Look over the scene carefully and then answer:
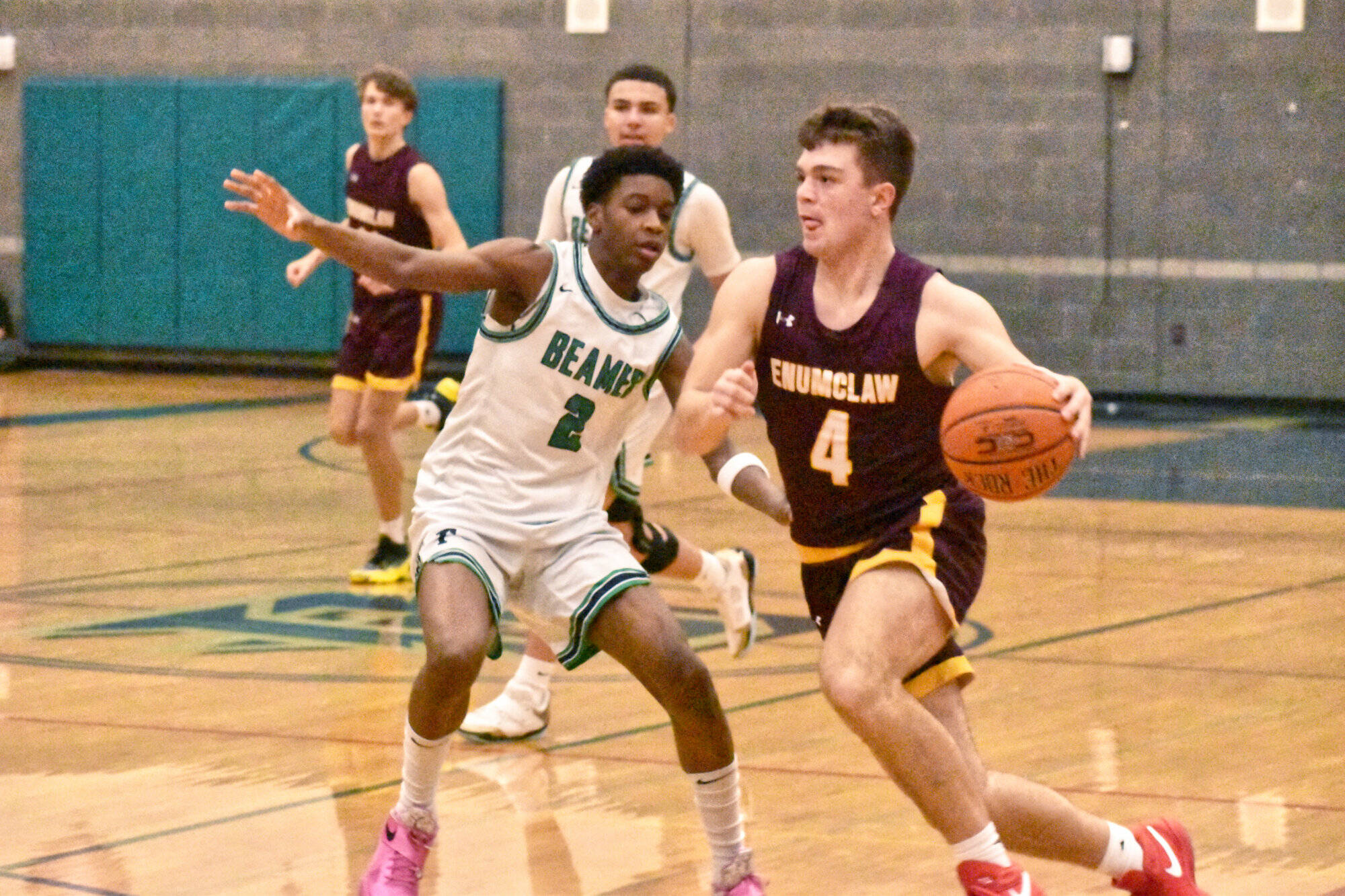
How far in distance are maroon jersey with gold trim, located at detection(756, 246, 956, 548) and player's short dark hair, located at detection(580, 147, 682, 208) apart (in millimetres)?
626

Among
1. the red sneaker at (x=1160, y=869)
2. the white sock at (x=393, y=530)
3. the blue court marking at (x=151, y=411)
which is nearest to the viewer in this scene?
the red sneaker at (x=1160, y=869)

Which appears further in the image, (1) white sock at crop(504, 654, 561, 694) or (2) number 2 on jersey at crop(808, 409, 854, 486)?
(1) white sock at crop(504, 654, 561, 694)

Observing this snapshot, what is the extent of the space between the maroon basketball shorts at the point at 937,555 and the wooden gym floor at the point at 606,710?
547mm

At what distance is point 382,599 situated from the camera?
25.4ft

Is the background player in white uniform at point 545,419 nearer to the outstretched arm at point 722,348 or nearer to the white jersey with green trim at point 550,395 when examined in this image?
the white jersey with green trim at point 550,395

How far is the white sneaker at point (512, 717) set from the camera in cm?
564

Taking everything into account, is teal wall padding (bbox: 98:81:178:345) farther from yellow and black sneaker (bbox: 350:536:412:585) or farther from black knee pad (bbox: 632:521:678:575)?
black knee pad (bbox: 632:521:678:575)

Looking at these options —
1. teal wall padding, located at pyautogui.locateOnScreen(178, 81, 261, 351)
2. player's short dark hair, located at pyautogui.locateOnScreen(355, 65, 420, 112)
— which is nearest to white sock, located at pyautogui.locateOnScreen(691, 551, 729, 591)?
player's short dark hair, located at pyautogui.locateOnScreen(355, 65, 420, 112)

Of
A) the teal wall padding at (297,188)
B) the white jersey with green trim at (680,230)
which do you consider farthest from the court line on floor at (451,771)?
the teal wall padding at (297,188)

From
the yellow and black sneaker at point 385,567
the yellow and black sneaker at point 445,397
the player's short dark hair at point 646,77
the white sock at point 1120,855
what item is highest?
the player's short dark hair at point 646,77

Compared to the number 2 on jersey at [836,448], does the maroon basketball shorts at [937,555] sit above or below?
below

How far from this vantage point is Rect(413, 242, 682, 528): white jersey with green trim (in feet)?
14.8

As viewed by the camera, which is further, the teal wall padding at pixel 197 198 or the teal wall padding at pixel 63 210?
the teal wall padding at pixel 63 210

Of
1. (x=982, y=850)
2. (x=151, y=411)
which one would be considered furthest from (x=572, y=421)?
(x=151, y=411)
